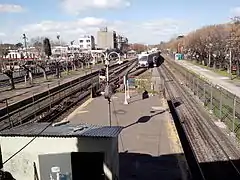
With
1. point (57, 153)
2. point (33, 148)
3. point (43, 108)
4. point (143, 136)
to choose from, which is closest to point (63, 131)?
point (57, 153)

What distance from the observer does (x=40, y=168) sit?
27.2 feet

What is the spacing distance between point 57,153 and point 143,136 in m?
8.30

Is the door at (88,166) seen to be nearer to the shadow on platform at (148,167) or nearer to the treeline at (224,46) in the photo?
the shadow on platform at (148,167)

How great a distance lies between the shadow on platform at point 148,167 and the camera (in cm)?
1165

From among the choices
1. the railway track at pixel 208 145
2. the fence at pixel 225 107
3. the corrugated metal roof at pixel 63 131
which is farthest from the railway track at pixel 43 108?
the fence at pixel 225 107

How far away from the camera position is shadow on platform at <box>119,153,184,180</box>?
11.7m

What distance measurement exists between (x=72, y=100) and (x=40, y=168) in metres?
19.2

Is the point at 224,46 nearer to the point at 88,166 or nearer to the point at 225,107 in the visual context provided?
the point at 225,107

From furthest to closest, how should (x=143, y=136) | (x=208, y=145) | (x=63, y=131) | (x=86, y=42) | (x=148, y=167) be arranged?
(x=86, y=42)
(x=208, y=145)
(x=143, y=136)
(x=148, y=167)
(x=63, y=131)

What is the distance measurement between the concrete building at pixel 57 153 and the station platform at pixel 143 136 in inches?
124

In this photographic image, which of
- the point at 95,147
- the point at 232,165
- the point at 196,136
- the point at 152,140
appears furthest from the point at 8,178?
the point at 196,136

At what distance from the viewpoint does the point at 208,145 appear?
17.0 meters

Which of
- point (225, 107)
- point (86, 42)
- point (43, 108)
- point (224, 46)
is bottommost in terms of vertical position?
point (225, 107)

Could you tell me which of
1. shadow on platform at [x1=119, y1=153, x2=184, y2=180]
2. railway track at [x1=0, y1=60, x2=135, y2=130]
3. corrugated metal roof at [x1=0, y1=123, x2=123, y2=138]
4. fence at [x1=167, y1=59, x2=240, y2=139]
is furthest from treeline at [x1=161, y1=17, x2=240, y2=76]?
corrugated metal roof at [x1=0, y1=123, x2=123, y2=138]
